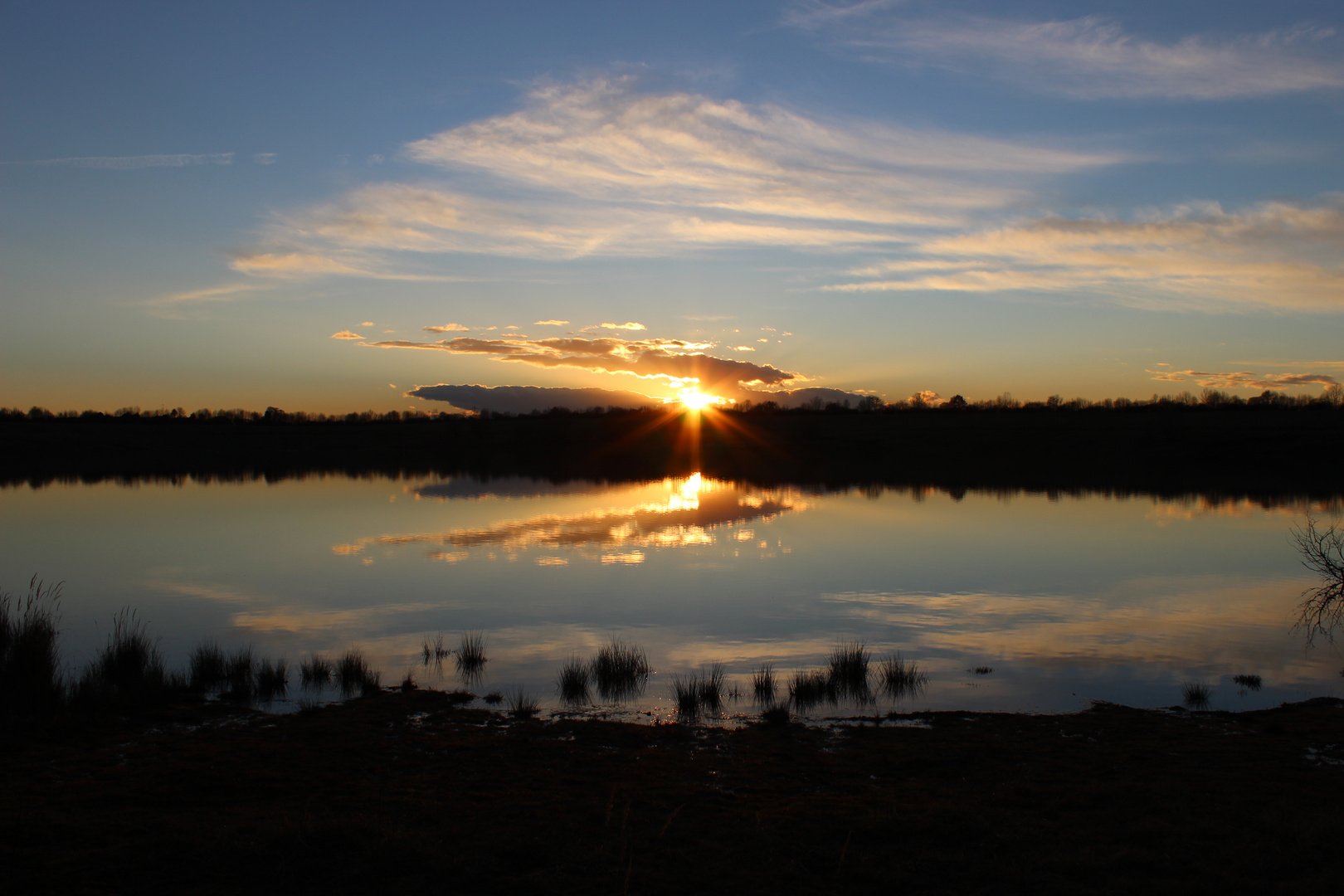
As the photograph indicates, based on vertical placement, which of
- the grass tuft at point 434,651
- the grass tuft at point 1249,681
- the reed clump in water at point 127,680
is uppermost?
the reed clump in water at point 127,680

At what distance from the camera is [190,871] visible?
429 cm

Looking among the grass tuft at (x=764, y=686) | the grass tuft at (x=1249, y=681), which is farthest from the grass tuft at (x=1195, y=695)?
the grass tuft at (x=764, y=686)

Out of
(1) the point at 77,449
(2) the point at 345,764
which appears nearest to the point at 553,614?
(2) the point at 345,764

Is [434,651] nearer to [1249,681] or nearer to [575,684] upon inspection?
[575,684]

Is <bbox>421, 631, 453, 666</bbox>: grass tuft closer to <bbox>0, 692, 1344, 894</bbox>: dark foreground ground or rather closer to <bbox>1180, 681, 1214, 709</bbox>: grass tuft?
<bbox>0, 692, 1344, 894</bbox>: dark foreground ground

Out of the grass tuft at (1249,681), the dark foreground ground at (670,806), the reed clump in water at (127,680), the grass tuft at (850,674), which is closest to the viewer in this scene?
the dark foreground ground at (670,806)

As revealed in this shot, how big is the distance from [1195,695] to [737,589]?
741 cm

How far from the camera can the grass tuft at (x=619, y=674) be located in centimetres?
873

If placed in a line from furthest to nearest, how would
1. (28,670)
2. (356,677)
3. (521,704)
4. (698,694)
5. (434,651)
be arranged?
(434,651), (356,677), (698,694), (28,670), (521,704)

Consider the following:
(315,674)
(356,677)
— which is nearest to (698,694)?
(356,677)

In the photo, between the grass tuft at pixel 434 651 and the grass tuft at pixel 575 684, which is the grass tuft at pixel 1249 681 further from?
the grass tuft at pixel 434 651

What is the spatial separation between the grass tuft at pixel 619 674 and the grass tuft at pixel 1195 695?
5451mm

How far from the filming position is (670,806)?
539 centimetres

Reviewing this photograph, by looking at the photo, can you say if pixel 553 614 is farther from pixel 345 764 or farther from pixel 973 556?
pixel 973 556
